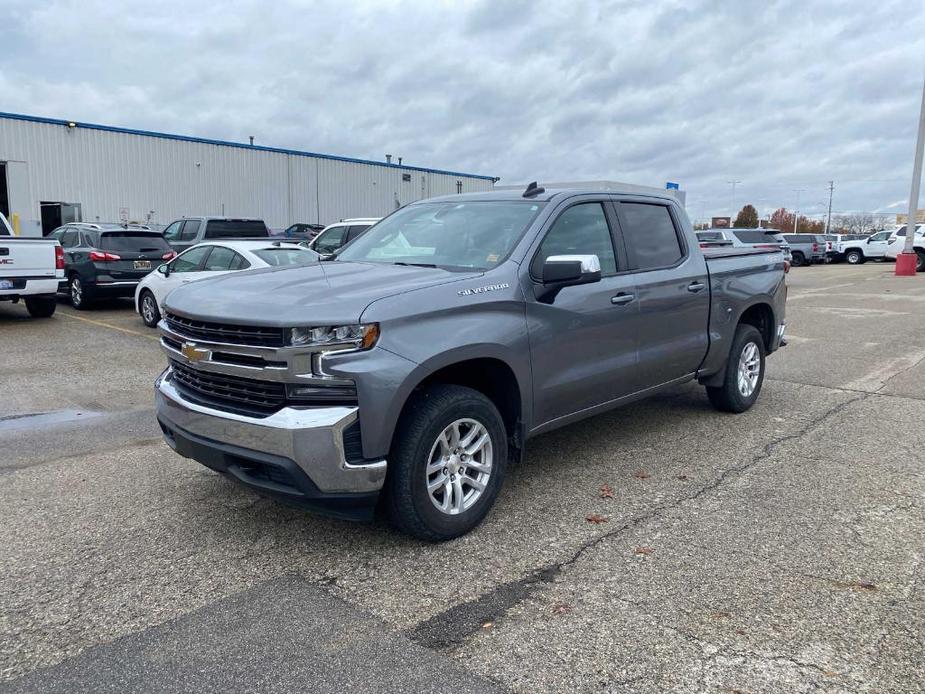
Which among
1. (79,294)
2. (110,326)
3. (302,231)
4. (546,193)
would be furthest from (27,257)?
(302,231)

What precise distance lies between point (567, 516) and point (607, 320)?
1.30 meters

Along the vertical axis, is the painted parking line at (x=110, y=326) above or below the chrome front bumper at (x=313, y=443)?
below

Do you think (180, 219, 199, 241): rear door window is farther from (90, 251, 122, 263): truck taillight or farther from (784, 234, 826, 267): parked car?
(784, 234, 826, 267): parked car

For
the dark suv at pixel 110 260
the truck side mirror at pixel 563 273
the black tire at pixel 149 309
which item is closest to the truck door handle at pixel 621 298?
the truck side mirror at pixel 563 273

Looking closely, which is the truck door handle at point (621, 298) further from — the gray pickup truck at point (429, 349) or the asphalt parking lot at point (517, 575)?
the asphalt parking lot at point (517, 575)

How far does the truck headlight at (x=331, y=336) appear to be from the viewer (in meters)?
3.51

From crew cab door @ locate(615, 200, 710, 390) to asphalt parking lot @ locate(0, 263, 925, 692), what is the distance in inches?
26.6

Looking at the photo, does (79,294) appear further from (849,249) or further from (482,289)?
(849,249)

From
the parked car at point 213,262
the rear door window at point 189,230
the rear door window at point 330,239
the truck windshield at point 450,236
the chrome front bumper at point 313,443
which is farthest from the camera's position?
the rear door window at point 189,230

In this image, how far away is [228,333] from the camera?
374cm

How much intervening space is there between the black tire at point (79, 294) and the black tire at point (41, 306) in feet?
3.43

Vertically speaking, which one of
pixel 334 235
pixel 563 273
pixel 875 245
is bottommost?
pixel 563 273

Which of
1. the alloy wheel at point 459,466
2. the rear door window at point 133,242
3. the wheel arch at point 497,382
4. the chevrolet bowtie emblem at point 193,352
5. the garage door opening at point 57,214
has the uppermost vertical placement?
the garage door opening at point 57,214

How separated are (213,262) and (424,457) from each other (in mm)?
8610
